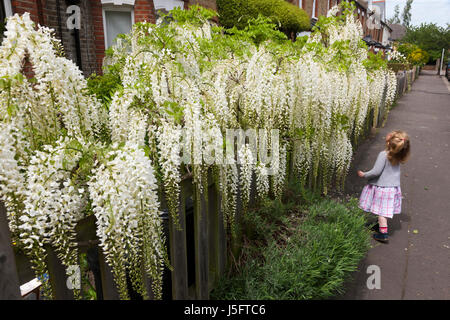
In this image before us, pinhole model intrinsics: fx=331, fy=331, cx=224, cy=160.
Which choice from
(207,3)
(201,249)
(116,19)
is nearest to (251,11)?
(207,3)

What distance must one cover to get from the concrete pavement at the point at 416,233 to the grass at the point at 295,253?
1.09 feet

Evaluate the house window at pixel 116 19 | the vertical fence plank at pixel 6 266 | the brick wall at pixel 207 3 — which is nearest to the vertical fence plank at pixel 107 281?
the vertical fence plank at pixel 6 266

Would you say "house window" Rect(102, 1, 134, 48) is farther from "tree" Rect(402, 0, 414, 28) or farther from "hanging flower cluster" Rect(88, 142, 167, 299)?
"tree" Rect(402, 0, 414, 28)

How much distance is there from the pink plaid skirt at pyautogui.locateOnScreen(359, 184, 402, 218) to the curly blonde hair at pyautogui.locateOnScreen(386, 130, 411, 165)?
1.26 ft

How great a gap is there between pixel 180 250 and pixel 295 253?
1.33 m

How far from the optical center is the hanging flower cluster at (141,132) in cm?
159

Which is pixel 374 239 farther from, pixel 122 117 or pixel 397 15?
pixel 397 15

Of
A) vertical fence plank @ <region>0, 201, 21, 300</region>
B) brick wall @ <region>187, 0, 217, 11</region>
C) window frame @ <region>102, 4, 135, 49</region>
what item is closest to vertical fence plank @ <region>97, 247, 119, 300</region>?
vertical fence plank @ <region>0, 201, 21, 300</region>

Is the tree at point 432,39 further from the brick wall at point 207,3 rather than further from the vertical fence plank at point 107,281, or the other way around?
the vertical fence plank at point 107,281

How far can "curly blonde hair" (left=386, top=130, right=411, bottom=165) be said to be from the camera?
4.23m

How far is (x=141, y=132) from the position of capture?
86.2 inches

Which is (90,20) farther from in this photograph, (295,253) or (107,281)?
(107,281)

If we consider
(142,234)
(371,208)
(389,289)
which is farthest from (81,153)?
(371,208)

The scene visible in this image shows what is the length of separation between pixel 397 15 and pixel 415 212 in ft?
351
